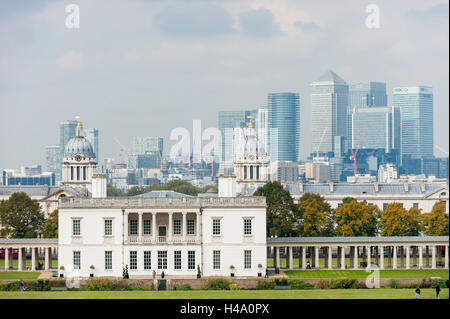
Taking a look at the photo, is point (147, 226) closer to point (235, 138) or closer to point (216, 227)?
point (216, 227)

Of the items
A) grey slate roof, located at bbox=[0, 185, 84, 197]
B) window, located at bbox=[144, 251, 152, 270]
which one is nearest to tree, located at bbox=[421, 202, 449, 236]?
window, located at bbox=[144, 251, 152, 270]

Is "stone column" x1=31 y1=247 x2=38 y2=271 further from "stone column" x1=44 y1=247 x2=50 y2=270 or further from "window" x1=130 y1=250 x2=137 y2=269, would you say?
"window" x1=130 y1=250 x2=137 y2=269

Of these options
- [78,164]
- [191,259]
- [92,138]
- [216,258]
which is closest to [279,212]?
[216,258]

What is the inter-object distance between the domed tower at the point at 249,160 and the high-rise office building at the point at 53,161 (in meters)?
23.4

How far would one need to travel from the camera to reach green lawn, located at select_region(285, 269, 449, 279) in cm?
8369

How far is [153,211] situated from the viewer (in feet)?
284

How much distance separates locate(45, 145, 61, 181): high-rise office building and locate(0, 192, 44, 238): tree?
17687mm

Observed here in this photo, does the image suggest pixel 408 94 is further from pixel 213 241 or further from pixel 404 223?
pixel 213 241

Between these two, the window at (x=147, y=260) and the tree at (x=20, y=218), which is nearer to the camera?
the window at (x=147, y=260)

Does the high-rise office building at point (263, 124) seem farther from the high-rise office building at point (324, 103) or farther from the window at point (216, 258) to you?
the window at point (216, 258)

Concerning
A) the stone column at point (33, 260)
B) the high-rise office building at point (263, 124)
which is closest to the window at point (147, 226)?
the stone column at point (33, 260)

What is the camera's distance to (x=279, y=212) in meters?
108

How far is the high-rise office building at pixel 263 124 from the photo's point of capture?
164m
